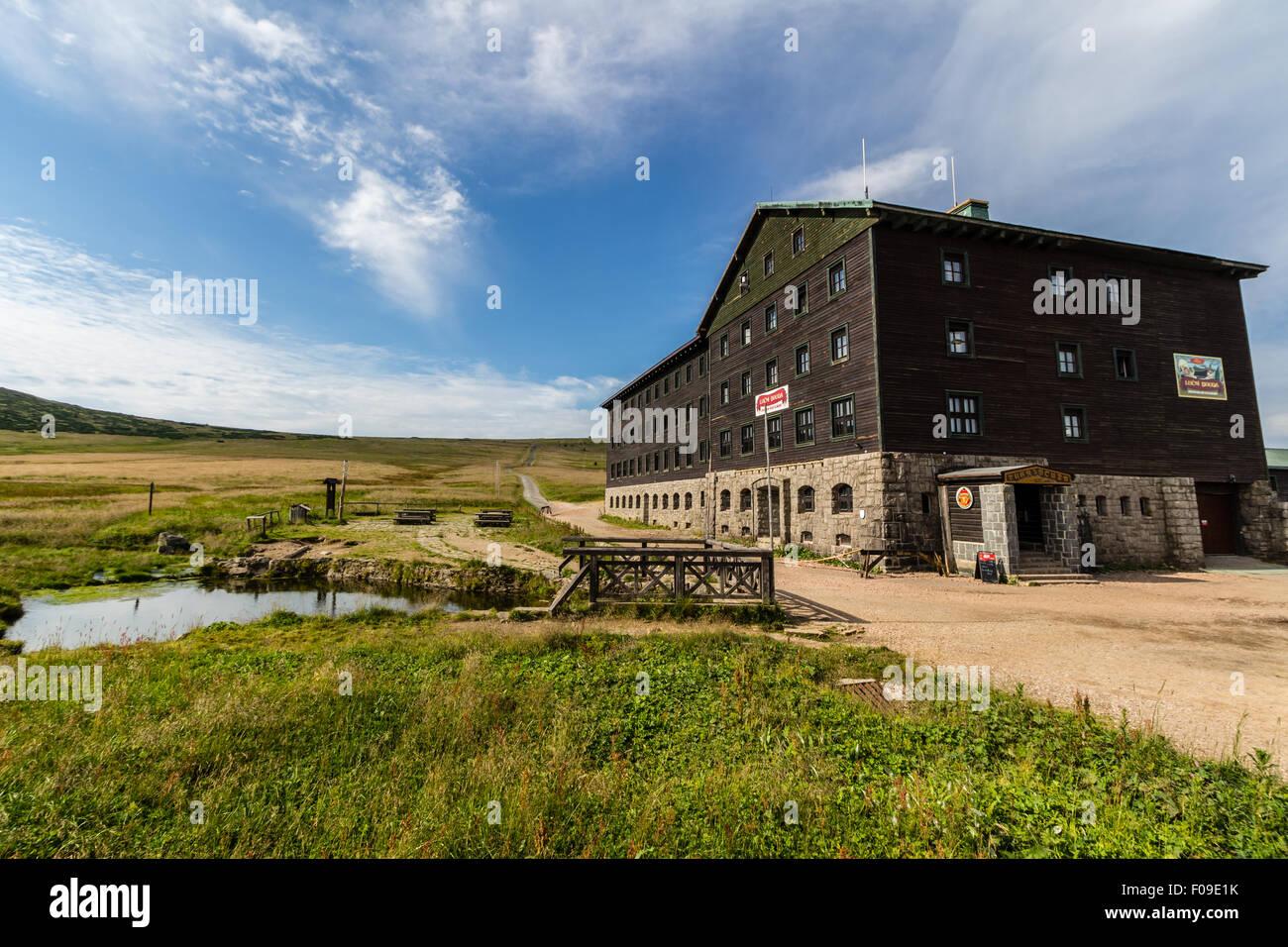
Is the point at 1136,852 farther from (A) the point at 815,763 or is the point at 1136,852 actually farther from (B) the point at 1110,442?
(B) the point at 1110,442

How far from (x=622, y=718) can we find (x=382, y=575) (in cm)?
1770

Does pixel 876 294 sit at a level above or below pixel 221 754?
above

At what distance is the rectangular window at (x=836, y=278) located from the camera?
74.7 ft

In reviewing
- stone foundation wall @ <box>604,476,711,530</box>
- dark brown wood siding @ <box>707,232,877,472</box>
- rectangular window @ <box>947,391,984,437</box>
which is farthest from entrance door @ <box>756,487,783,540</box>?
rectangular window @ <box>947,391,984,437</box>

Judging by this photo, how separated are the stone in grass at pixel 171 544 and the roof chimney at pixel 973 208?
4037cm

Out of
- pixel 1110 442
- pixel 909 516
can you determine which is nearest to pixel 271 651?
pixel 909 516

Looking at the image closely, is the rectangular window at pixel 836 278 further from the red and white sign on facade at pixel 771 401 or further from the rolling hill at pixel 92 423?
the rolling hill at pixel 92 423

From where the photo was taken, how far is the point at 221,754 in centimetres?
487

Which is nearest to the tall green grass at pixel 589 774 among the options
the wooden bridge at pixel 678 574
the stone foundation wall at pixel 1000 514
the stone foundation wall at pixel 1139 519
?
the wooden bridge at pixel 678 574

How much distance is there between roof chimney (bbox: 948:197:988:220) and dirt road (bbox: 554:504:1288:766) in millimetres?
17592

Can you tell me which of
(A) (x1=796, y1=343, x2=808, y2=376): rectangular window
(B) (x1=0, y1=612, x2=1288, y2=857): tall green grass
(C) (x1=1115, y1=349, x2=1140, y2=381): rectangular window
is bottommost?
(B) (x1=0, y1=612, x2=1288, y2=857): tall green grass

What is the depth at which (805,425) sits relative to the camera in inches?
977

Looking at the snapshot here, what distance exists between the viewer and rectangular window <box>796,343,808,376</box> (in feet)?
81.6

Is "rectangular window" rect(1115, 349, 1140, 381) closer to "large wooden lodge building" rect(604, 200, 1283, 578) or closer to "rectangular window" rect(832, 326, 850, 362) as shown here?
"large wooden lodge building" rect(604, 200, 1283, 578)
